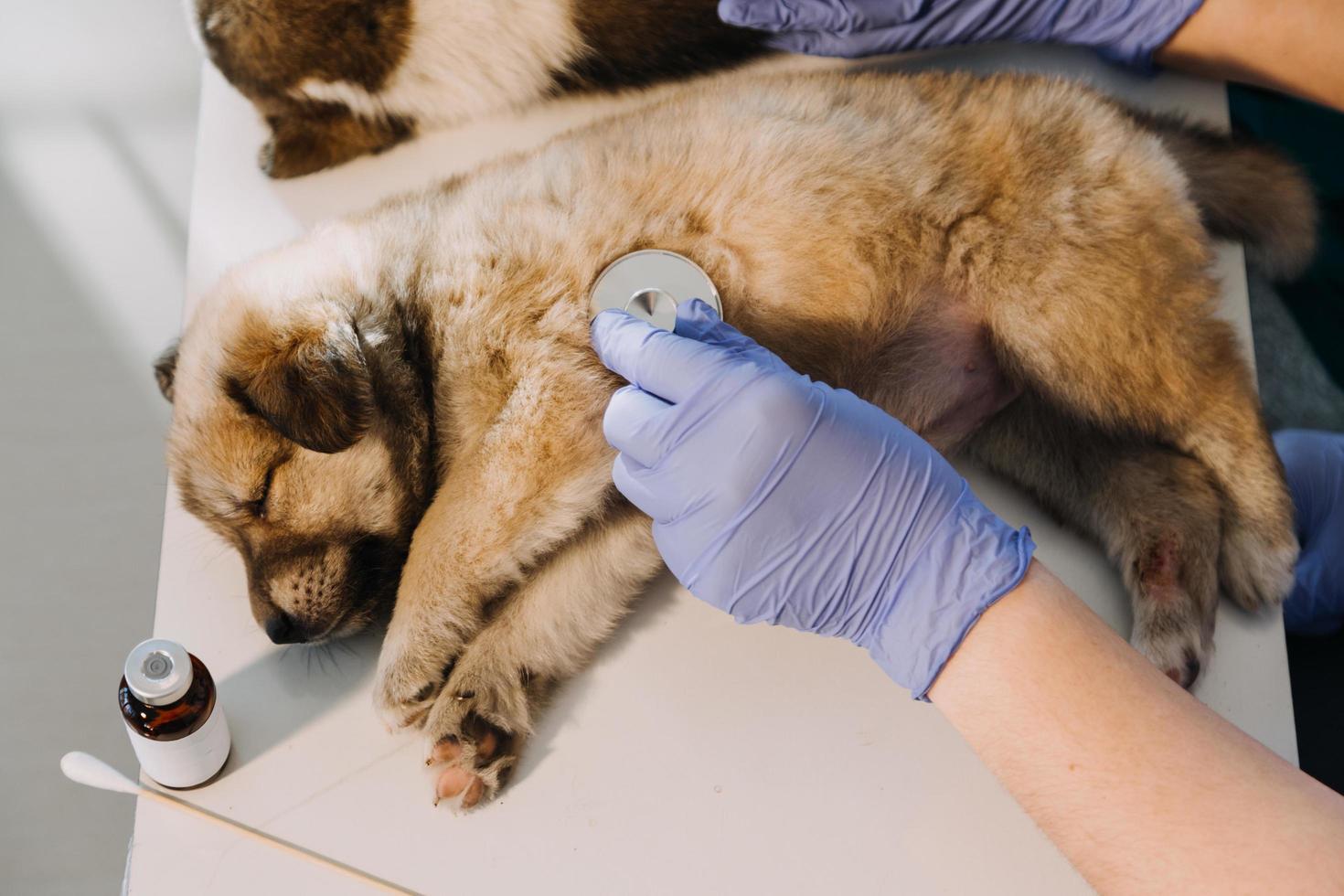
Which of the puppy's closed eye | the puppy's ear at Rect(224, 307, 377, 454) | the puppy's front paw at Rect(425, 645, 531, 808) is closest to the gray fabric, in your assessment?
the puppy's front paw at Rect(425, 645, 531, 808)

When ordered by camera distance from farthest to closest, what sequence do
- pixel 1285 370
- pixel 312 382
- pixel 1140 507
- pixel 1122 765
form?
pixel 1285 370 → pixel 1140 507 → pixel 312 382 → pixel 1122 765

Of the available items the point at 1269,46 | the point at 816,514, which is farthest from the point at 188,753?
the point at 1269,46

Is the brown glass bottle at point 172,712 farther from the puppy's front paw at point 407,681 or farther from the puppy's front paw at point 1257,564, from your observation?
the puppy's front paw at point 1257,564

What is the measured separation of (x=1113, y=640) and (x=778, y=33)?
1353mm

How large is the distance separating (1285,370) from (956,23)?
44.4 inches

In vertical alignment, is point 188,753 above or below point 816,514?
below

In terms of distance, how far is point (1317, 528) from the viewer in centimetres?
197

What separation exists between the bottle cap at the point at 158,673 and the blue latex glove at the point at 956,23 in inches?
58.6

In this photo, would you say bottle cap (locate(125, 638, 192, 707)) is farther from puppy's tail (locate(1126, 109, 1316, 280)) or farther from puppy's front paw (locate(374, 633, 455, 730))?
puppy's tail (locate(1126, 109, 1316, 280))

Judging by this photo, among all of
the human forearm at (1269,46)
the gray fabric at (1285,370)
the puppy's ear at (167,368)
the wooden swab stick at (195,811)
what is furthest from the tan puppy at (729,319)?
Result: the gray fabric at (1285,370)

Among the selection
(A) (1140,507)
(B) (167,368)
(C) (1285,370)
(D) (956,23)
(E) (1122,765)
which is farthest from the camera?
(C) (1285,370)

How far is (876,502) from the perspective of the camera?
4.36 feet

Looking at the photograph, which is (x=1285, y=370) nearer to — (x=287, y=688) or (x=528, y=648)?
(x=528, y=648)

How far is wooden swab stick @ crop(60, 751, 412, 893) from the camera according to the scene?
53.1 inches
